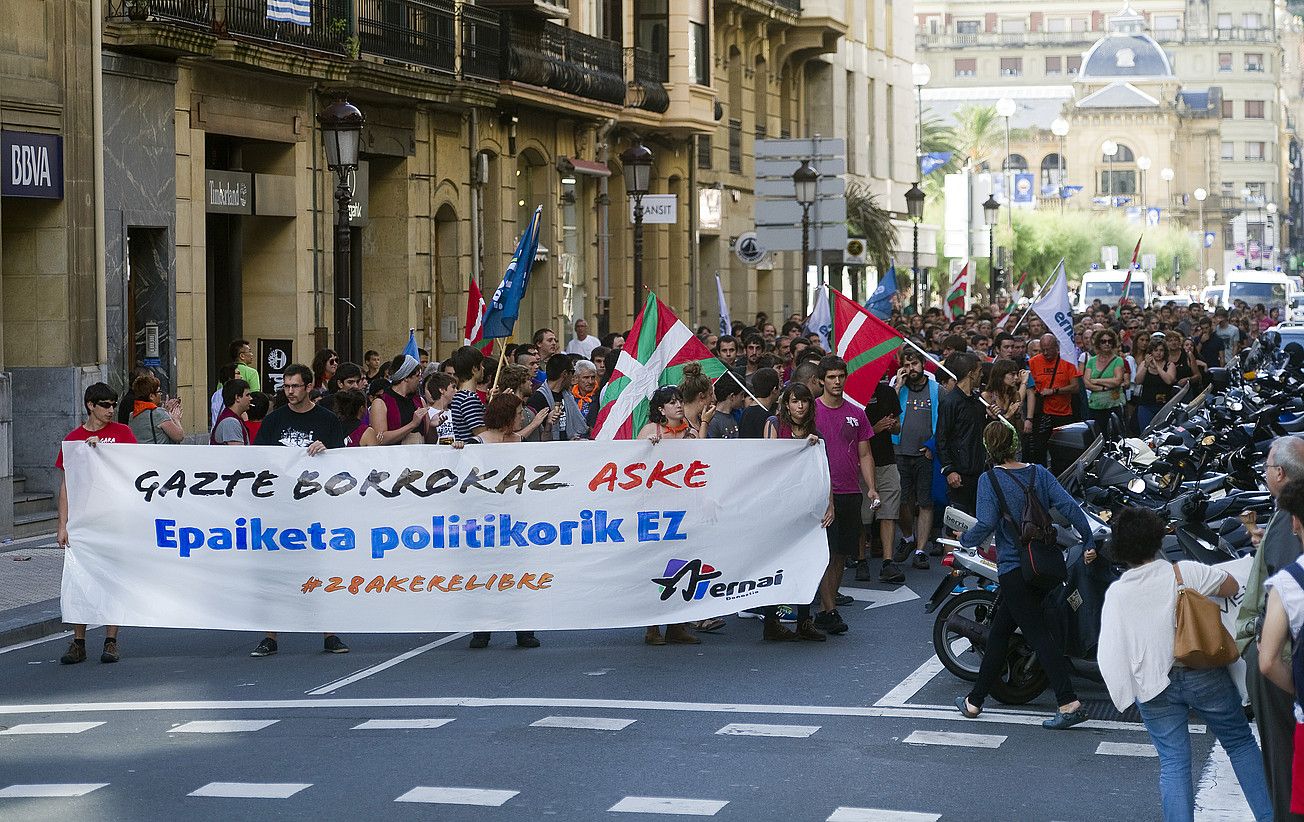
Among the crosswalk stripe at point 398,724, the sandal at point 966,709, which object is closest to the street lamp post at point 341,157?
the crosswalk stripe at point 398,724

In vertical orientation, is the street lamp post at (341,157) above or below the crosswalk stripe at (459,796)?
above

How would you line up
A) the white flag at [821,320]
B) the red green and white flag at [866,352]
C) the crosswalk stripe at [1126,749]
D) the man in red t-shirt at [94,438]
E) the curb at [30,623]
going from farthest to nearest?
1. the white flag at [821,320]
2. the red green and white flag at [866,352]
3. the curb at [30,623]
4. the man in red t-shirt at [94,438]
5. the crosswalk stripe at [1126,749]

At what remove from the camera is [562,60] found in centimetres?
3148

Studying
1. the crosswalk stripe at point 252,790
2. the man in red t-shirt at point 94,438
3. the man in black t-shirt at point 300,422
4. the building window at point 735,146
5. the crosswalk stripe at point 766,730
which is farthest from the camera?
the building window at point 735,146

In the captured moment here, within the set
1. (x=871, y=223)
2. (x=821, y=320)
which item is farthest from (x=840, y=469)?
(x=871, y=223)

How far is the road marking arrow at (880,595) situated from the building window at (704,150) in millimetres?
27634

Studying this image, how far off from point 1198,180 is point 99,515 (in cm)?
14301

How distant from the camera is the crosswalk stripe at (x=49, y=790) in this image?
8.59 metres

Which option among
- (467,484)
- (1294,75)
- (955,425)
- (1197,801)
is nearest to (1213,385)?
(955,425)

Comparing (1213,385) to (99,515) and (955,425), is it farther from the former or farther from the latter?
(99,515)

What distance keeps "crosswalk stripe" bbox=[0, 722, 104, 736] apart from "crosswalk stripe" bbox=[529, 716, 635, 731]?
218 cm

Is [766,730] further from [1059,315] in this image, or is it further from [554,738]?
[1059,315]

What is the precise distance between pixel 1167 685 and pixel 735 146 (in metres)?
37.5

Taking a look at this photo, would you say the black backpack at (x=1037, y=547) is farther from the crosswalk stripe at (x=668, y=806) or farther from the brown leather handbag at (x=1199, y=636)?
the brown leather handbag at (x=1199, y=636)
